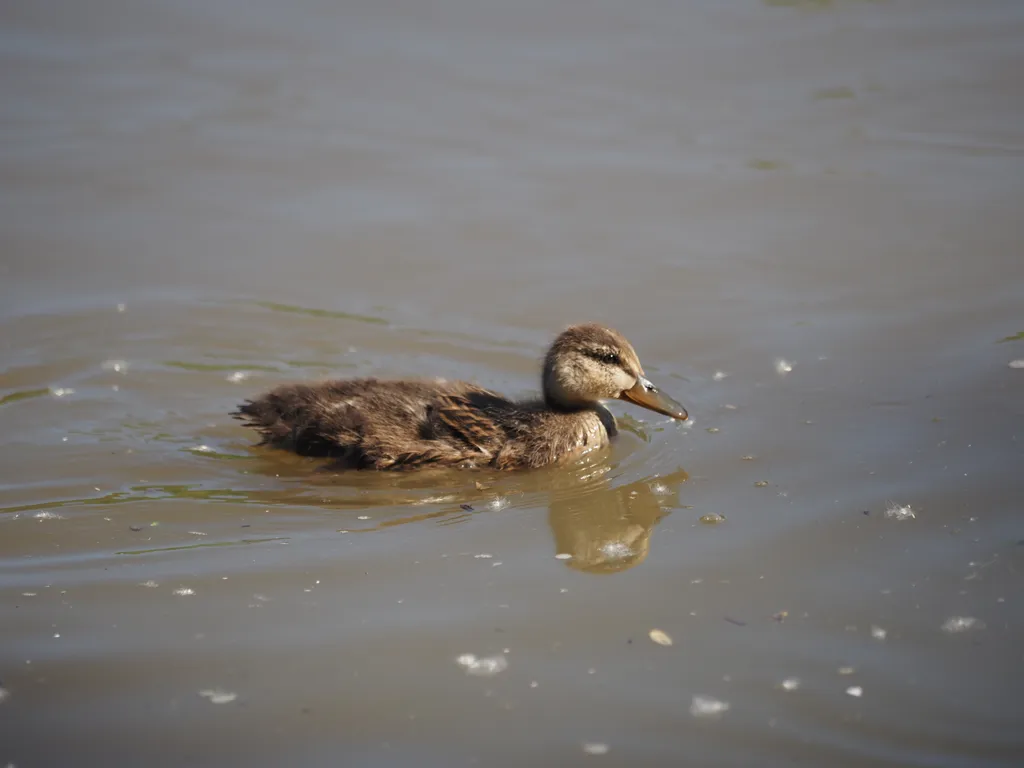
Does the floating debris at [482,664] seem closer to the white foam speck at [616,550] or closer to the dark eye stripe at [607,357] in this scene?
the white foam speck at [616,550]

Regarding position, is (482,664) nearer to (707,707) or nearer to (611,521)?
(707,707)

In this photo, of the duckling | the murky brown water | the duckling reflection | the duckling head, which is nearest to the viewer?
the murky brown water

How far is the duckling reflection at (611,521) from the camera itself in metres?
5.41

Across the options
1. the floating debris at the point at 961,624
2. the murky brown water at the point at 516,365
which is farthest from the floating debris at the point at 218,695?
the floating debris at the point at 961,624

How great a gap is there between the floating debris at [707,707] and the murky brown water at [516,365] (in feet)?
0.10

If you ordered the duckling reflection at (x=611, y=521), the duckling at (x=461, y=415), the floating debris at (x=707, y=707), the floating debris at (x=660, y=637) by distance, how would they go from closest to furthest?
1. the floating debris at (x=707, y=707)
2. the floating debris at (x=660, y=637)
3. the duckling reflection at (x=611, y=521)
4. the duckling at (x=461, y=415)

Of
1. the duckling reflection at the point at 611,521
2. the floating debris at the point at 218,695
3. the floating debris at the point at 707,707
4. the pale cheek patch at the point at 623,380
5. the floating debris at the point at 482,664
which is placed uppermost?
the pale cheek patch at the point at 623,380

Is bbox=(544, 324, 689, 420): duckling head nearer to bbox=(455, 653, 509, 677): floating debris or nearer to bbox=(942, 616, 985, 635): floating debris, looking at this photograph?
bbox=(942, 616, 985, 635): floating debris

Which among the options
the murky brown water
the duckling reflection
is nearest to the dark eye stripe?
the murky brown water

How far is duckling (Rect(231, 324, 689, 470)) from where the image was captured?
21.1ft

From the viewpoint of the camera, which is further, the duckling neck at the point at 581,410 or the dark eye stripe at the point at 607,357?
the duckling neck at the point at 581,410

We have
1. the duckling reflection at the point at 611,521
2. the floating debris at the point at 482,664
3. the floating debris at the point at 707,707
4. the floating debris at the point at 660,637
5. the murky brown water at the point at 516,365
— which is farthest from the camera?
the duckling reflection at the point at 611,521

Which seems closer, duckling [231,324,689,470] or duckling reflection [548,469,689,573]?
duckling reflection [548,469,689,573]

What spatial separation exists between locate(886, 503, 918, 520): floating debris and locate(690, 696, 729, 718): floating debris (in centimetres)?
167
